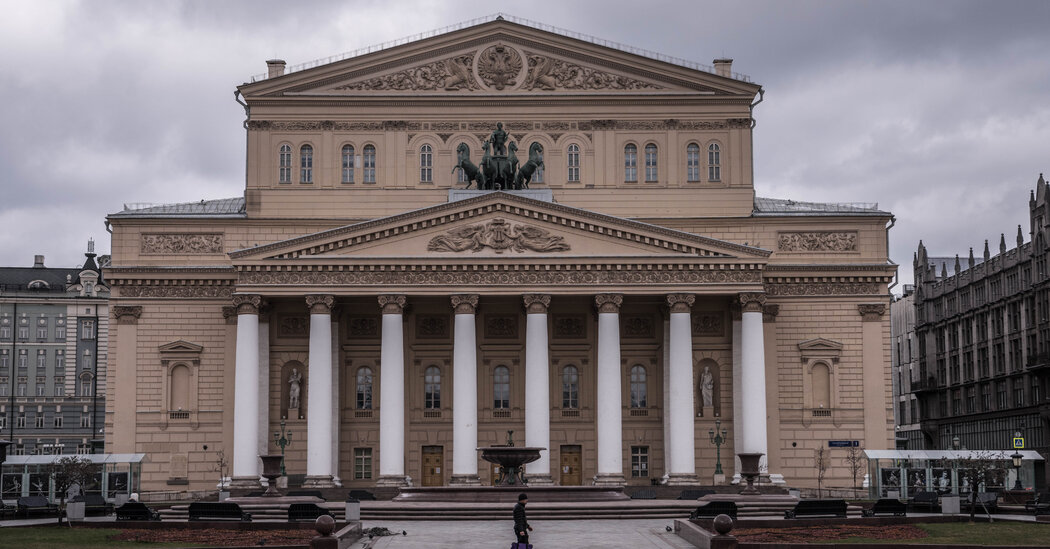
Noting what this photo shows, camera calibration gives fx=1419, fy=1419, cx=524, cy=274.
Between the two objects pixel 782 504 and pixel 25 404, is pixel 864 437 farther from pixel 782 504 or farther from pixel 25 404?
pixel 25 404

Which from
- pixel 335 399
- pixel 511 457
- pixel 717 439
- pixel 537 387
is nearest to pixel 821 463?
pixel 717 439

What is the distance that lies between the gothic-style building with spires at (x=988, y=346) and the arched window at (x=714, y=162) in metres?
23.2

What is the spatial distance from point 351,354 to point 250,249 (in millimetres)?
7716

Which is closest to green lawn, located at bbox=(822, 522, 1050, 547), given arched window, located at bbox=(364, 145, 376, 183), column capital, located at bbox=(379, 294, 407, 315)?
column capital, located at bbox=(379, 294, 407, 315)

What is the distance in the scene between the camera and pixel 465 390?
59.2 meters

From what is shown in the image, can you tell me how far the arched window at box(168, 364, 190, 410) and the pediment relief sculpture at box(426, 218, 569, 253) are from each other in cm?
1304

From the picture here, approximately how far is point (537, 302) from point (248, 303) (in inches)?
477

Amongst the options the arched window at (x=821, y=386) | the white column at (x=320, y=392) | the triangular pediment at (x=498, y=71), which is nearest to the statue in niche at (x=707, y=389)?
the arched window at (x=821, y=386)

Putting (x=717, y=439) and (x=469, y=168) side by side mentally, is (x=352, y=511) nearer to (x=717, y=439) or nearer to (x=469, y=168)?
(x=717, y=439)

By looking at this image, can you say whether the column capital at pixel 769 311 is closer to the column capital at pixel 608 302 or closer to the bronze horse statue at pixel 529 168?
the column capital at pixel 608 302

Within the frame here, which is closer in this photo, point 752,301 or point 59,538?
point 59,538

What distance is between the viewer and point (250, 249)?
2314 inches

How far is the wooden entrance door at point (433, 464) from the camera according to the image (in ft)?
207

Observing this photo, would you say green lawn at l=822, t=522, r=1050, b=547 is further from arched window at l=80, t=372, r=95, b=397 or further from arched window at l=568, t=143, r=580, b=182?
arched window at l=80, t=372, r=95, b=397
